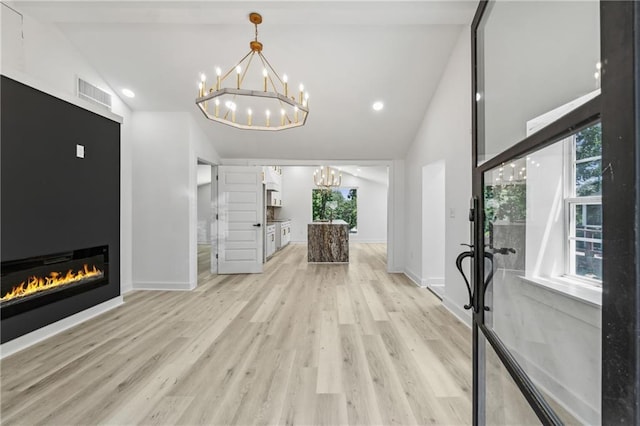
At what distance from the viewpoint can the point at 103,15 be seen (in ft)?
9.09

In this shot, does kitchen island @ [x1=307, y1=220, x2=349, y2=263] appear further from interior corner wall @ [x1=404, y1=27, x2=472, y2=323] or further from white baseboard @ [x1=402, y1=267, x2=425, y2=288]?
interior corner wall @ [x1=404, y1=27, x2=472, y2=323]

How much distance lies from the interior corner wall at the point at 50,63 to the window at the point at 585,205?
12.3ft

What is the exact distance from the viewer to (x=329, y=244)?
263 inches

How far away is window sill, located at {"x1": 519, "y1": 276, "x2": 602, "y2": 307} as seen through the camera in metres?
0.55

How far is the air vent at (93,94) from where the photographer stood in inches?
137

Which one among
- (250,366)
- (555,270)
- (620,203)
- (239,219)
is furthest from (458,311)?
(239,219)

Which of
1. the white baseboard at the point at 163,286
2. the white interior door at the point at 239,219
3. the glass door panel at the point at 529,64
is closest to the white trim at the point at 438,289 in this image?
the white interior door at the point at 239,219

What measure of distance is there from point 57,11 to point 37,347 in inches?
126

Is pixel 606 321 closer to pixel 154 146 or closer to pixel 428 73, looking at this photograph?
pixel 428 73

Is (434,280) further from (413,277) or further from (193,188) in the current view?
(193,188)

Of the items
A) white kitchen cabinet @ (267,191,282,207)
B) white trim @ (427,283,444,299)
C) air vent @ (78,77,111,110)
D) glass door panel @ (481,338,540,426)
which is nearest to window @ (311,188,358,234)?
white kitchen cabinet @ (267,191,282,207)

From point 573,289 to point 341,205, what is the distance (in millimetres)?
10308

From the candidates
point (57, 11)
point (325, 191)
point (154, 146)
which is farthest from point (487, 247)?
point (325, 191)

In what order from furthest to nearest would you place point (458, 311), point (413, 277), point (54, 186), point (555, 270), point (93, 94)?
point (413, 277) → point (93, 94) → point (458, 311) → point (54, 186) → point (555, 270)
